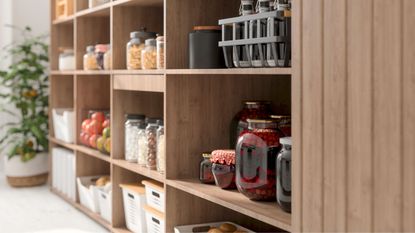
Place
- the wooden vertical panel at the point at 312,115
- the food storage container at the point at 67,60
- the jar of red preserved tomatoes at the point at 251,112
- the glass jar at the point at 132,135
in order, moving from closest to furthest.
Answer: the wooden vertical panel at the point at 312,115, the jar of red preserved tomatoes at the point at 251,112, the glass jar at the point at 132,135, the food storage container at the point at 67,60

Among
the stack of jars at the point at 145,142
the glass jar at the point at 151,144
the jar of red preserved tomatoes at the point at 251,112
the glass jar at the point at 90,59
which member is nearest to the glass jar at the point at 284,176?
the jar of red preserved tomatoes at the point at 251,112

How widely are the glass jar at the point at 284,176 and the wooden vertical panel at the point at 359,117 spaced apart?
37 centimetres

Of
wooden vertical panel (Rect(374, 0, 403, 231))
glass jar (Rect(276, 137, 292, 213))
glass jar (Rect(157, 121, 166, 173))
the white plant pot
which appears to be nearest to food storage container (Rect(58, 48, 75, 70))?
the white plant pot

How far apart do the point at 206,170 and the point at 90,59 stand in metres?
1.44

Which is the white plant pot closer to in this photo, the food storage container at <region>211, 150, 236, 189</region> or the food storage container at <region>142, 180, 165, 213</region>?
the food storage container at <region>142, 180, 165, 213</region>

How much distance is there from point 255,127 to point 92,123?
5.57 feet

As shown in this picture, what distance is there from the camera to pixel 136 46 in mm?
3064

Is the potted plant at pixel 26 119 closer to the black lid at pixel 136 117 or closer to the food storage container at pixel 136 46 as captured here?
the black lid at pixel 136 117

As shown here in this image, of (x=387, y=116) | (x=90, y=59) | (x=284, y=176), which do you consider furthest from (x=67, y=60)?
(x=387, y=116)

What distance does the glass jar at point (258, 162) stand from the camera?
2.15m

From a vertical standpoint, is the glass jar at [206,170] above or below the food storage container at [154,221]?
above

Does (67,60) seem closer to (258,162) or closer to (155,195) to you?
(155,195)

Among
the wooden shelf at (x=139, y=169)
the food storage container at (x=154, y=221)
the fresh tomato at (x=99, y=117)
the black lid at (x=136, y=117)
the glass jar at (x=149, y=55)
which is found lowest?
the food storage container at (x=154, y=221)

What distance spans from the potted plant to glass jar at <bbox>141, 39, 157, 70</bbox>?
1.84 meters
